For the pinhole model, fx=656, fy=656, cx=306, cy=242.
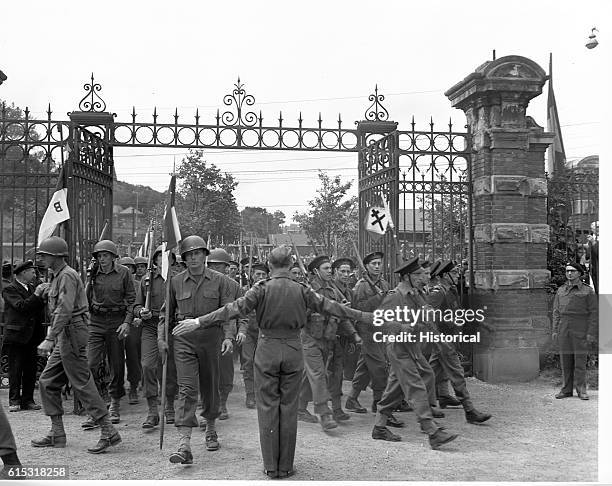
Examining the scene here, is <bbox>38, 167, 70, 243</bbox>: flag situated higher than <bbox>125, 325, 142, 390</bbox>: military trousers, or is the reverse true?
<bbox>38, 167, 70, 243</bbox>: flag

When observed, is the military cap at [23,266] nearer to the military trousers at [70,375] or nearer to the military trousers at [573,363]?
the military trousers at [70,375]

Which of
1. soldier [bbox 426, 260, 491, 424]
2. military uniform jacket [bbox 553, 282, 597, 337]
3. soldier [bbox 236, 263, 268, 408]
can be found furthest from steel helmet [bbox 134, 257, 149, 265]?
military uniform jacket [bbox 553, 282, 597, 337]

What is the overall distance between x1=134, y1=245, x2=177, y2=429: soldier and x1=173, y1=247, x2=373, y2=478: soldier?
149 cm

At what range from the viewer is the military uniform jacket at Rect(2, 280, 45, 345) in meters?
7.61

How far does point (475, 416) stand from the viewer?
268 inches

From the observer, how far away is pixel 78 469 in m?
5.44

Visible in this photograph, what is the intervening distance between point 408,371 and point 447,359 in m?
1.01

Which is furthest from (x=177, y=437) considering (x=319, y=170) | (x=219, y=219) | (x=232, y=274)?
(x=319, y=170)

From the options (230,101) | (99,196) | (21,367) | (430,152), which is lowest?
(21,367)

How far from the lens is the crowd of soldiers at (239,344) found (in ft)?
17.6

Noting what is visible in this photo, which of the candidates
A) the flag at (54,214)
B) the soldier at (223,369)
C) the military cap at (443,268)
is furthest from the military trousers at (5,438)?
the military cap at (443,268)

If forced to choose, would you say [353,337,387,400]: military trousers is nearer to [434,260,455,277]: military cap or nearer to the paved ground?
the paved ground

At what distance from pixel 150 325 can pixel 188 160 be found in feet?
38.9

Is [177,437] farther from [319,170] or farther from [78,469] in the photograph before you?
[319,170]
